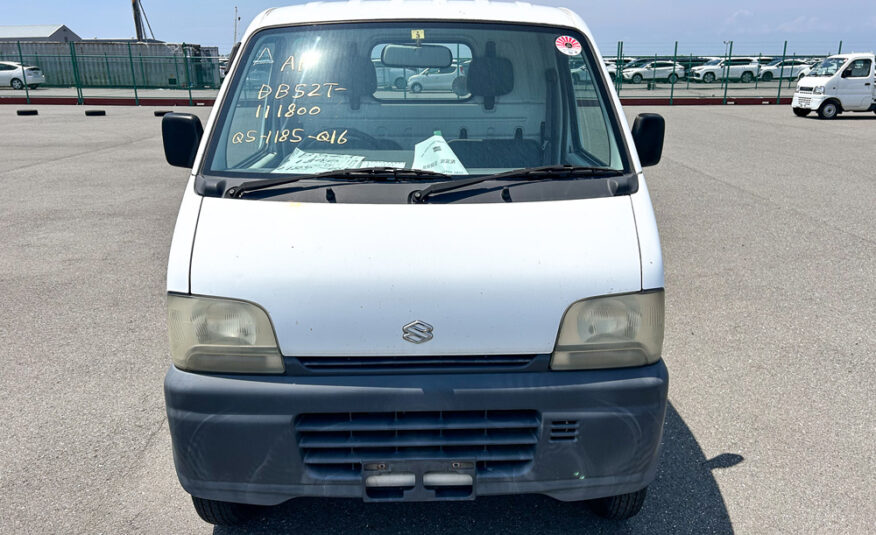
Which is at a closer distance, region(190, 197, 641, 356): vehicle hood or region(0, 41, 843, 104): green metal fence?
region(190, 197, 641, 356): vehicle hood

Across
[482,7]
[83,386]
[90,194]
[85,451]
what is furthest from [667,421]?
[90,194]

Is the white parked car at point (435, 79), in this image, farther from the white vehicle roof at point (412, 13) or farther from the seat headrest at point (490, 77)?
the white vehicle roof at point (412, 13)

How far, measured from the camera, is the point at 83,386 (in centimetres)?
404

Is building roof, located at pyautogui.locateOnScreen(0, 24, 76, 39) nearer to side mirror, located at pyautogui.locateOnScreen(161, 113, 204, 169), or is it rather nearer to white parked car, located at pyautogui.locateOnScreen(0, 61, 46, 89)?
white parked car, located at pyautogui.locateOnScreen(0, 61, 46, 89)

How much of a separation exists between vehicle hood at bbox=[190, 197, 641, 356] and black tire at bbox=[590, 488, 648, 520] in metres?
0.82

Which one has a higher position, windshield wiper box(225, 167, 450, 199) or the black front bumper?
windshield wiper box(225, 167, 450, 199)

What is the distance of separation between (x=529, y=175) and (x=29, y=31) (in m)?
87.1

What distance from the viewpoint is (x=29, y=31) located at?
73500mm

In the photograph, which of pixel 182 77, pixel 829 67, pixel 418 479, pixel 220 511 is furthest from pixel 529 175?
pixel 182 77

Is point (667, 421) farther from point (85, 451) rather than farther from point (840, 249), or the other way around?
point (840, 249)

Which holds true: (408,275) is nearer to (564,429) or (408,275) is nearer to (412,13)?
(564,429)

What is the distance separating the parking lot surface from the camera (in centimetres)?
289

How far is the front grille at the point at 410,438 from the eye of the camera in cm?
226

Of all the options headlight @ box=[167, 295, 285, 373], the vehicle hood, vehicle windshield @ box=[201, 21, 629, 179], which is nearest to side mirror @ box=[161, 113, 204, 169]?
vehicle windshield @ box=[201, 21, 629, 179]
